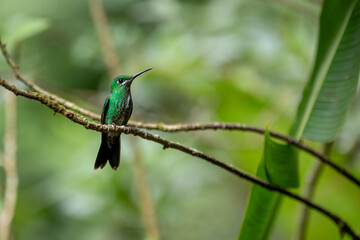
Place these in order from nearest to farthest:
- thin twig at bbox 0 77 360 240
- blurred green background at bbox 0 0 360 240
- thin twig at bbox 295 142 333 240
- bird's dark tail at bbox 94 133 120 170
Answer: thin twig at bbox 0 77 360 240
bird's dark tail at bbox 94 133 120 170
thin twig at bbox 295 142 333 240
blurred green background at bbox 0 0 360 240

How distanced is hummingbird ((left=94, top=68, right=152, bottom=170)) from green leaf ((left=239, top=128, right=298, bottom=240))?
527 mm

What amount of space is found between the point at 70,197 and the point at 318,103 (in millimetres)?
2159

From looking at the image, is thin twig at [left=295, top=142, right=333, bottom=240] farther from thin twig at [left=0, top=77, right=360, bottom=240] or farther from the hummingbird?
the hummingbird

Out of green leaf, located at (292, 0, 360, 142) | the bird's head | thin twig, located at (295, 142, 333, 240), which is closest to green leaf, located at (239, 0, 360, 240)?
green leaf, located at (292, 0, 360, 142)

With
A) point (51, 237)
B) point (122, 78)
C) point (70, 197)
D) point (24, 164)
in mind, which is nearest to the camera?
point (122, 78)

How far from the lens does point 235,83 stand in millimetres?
3535

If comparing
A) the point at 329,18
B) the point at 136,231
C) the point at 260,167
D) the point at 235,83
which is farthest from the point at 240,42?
the point at 260,167

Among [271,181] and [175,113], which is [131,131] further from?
[175,113]

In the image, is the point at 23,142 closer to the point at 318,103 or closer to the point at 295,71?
the point at 295,71

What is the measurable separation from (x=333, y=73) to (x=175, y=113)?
100 inches

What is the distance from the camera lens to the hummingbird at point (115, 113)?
1564mm

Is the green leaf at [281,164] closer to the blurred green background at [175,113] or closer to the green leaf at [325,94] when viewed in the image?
the green leaf at [325,94]

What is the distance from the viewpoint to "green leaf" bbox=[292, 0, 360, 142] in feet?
5.85

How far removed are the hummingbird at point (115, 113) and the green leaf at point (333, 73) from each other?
A: 690 mm
